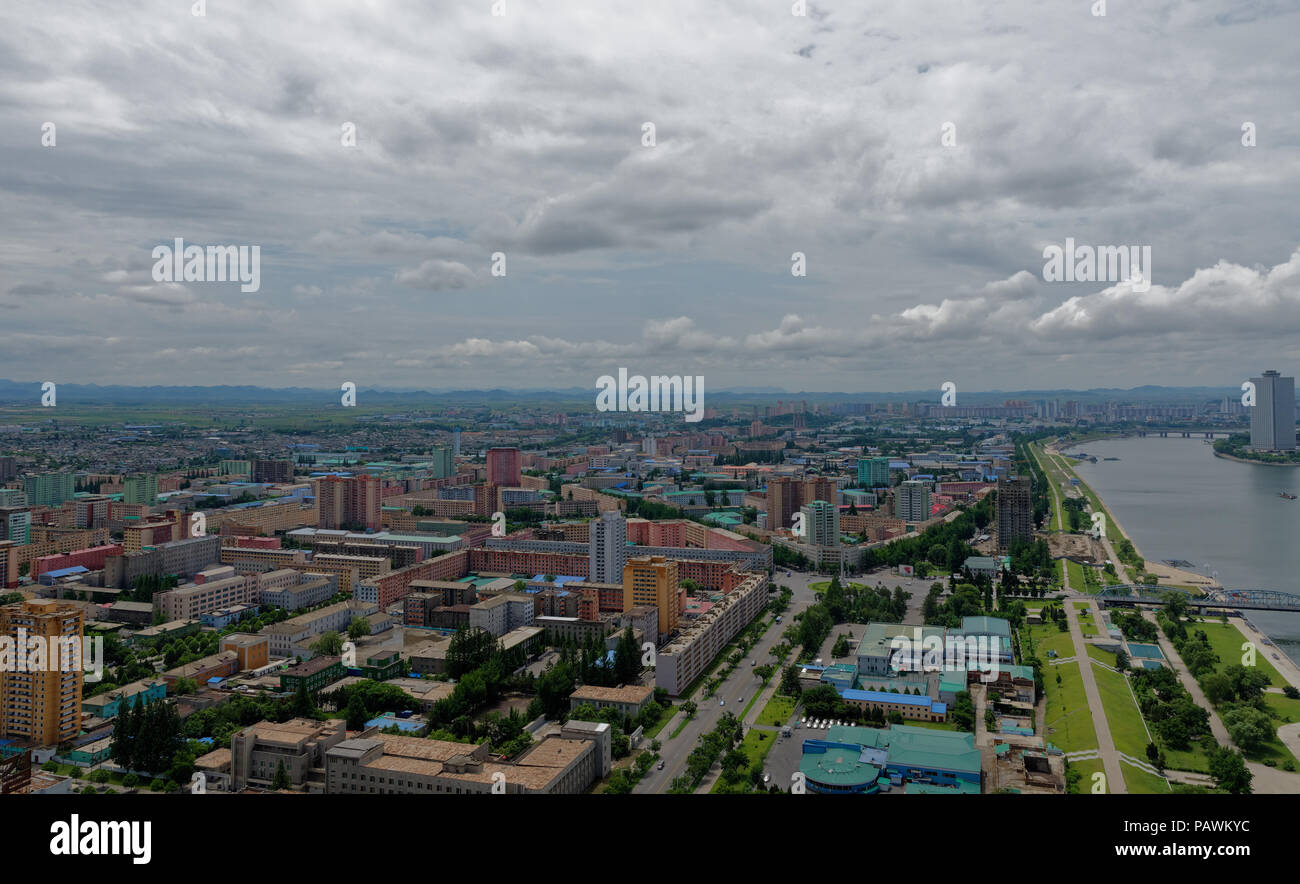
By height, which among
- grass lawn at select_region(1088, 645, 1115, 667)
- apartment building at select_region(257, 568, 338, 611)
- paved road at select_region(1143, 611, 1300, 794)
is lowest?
paved road at select_region(1143, 611, 1300, 794)

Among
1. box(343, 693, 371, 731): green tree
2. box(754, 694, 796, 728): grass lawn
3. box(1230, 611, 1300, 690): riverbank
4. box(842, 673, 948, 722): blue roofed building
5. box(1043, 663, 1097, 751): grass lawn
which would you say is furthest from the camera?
box(1230, 611, 1300, 690): riverbank

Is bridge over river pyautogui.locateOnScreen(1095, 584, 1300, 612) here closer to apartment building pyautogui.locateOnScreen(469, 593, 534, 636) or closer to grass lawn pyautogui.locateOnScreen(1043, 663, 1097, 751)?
grass lawn pyautogui.locateOnScreen(1043, 663, 1097, 751)

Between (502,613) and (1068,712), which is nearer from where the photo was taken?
(1068,712)

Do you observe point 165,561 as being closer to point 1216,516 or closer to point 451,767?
point 451,767

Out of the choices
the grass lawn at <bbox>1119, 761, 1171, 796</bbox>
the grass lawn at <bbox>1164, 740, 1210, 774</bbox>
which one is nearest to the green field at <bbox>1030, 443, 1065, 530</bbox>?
the grass lawn at <bbox>1164, 740, 1210, 774</bbox>

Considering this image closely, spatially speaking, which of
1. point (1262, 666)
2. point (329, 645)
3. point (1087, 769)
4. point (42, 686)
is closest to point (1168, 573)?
point (1262, 666)

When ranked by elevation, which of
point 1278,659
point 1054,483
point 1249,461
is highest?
point 1249,461
